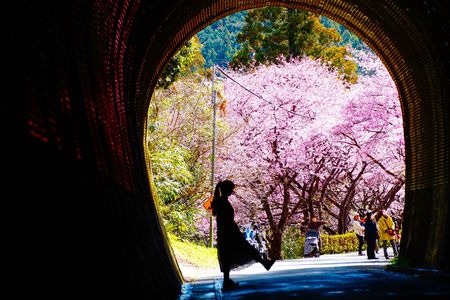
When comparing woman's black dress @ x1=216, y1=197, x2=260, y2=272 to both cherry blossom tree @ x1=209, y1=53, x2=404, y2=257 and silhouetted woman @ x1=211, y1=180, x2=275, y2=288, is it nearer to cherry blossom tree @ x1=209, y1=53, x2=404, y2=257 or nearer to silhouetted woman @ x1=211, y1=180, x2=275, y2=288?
silhouetted woman @ x1=211, y1=180, x2=275, y2=288

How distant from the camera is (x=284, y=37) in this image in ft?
176

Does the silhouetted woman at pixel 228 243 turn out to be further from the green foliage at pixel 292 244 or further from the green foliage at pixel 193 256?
the green foliage at pixel 292 244

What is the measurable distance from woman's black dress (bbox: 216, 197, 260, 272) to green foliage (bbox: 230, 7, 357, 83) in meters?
40.5

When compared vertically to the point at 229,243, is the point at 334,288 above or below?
below

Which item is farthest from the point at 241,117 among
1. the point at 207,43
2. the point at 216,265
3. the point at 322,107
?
the point at 207,43

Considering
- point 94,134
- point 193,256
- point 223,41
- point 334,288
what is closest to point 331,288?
point 334,288

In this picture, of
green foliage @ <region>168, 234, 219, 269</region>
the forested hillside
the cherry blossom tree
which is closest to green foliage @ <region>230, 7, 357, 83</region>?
the cherry blossom tree

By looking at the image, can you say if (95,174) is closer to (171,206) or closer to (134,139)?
(134,139)

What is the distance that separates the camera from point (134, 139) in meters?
10.6

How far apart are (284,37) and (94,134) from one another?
48535 millimetres

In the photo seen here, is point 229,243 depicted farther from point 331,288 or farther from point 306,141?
point 306,141

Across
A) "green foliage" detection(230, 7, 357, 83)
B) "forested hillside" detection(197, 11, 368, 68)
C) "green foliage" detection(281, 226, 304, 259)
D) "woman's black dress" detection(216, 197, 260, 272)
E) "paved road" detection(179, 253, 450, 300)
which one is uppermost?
"forested hillside" detection(197, 11, 368, 68)

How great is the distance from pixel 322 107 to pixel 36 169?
36.3m

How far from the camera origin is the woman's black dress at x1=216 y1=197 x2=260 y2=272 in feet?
39.3
